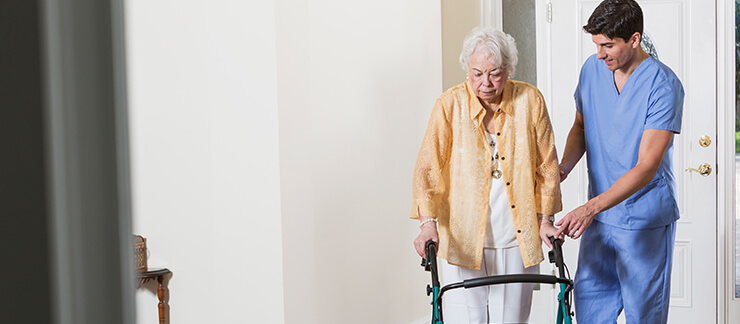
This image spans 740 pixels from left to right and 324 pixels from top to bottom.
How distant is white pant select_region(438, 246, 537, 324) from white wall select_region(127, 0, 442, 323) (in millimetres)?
624

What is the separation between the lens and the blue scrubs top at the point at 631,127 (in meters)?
2.20

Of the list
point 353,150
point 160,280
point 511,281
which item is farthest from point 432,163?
point 160,280

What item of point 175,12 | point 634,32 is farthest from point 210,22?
point 634,32

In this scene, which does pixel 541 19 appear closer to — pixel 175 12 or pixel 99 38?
pixel 175 12

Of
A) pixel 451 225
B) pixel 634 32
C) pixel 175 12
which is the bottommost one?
pixel 451 225

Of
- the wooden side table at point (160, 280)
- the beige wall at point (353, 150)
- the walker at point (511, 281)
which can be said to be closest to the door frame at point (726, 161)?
the beige wall at point (353, 150)

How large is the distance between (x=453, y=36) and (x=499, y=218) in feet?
5.62

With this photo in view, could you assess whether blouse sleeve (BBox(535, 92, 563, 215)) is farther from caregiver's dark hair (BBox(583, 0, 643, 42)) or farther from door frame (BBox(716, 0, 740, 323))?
door frame (BBox(716, 0, 740, 323))

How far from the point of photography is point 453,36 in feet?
12.1

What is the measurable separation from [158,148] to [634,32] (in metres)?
1.90

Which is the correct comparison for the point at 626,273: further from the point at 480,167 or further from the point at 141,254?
the point at 141,254

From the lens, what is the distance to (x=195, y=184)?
2691mm

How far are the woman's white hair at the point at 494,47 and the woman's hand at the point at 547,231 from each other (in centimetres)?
53

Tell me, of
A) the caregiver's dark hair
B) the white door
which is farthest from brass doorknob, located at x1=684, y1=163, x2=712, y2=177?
the caregiver's dark hair
